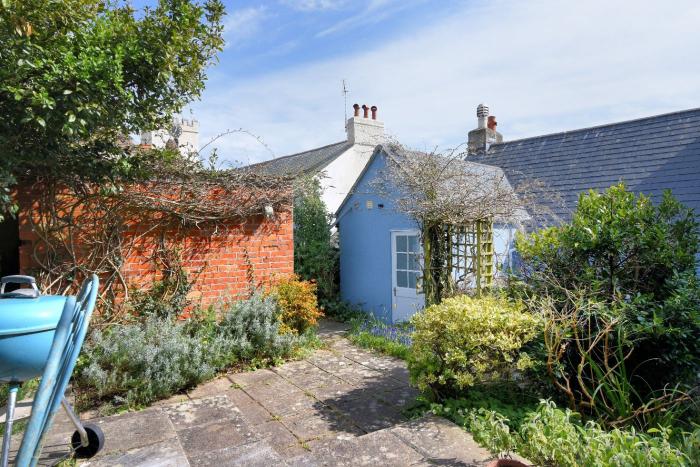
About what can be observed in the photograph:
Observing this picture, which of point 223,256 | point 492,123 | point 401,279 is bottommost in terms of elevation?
point 401,279

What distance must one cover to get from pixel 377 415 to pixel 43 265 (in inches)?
187

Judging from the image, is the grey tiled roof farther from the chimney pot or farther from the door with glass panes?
the chimney pot

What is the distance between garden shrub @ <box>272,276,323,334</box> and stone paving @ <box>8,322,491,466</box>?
2.44 feet

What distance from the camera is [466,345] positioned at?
3885 millimetres

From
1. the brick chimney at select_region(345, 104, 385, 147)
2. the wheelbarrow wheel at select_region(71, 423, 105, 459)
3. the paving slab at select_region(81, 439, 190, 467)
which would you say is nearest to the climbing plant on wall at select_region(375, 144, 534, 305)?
the paving slab at select_region(81, 439, 190, 467)

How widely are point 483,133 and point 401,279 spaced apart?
8.07 metres

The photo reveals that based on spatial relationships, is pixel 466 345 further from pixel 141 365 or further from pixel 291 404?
pixel 141 365

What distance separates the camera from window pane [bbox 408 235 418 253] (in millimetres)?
9023

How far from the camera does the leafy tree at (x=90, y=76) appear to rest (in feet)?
12.2

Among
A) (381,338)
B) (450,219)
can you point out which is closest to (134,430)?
(381,338)

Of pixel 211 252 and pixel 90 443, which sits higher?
pixel 211 252

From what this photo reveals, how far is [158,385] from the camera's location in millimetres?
4727

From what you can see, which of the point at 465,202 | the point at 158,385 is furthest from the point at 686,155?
the point at 158,385

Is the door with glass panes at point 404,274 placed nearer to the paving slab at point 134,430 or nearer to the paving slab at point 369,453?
the paving slab at point 369,453
